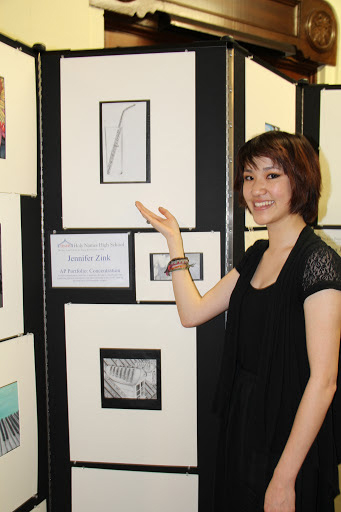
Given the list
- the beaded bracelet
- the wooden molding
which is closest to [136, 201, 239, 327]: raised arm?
the beaded bracelet

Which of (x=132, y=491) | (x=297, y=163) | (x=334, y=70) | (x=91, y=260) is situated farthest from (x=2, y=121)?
(x=334, y=70)

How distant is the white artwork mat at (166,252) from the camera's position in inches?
56.3

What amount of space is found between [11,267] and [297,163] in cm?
91

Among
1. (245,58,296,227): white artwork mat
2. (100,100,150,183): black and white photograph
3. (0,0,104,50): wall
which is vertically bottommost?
(100,100,150,183): black and white photograph

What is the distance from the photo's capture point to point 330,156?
193 cm

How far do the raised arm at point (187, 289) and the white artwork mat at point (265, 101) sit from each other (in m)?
0.29

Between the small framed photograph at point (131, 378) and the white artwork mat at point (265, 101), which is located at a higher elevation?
the white artwork mat at point (265, 101)

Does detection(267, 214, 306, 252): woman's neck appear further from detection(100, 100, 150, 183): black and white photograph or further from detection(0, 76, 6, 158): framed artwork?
detection(0, 76, 6, 158): framed artwork

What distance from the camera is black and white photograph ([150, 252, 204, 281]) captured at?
1.44 m

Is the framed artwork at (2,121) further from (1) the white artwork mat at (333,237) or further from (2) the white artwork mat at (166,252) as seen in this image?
(1) the white artwork mat at (333,237)

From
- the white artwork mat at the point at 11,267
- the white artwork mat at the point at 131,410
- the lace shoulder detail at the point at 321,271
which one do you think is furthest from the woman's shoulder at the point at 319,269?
the white artwork mat at the point at 11,267

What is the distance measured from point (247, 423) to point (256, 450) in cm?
6

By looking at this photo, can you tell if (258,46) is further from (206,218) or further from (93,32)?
(206,218)

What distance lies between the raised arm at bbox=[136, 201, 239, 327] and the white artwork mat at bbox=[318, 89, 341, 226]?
0.88m
